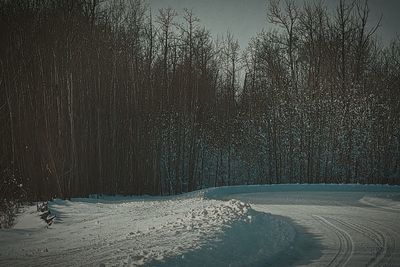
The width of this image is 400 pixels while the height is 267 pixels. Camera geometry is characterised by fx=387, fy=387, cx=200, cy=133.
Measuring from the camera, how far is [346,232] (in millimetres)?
8672

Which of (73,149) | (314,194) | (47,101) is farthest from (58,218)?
(314,194)

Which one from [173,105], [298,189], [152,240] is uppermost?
[173,105]

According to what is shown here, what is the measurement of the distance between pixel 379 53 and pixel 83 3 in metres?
23.5

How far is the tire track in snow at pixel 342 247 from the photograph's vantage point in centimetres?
624

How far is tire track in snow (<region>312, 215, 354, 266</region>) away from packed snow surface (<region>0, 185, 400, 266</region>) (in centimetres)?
2

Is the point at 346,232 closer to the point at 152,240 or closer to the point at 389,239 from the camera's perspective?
the point at 389,239

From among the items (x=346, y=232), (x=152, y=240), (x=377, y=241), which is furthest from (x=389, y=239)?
(x=152, y=240)

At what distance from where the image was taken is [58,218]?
12188 millimetres

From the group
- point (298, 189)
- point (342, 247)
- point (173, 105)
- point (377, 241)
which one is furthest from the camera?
point (173, 105)

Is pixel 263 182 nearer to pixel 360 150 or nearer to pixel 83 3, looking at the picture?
pixel 360 150

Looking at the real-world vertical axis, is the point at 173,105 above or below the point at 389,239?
above

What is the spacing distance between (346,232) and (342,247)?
5.13 feet

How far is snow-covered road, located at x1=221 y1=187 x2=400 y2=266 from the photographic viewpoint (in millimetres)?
6414

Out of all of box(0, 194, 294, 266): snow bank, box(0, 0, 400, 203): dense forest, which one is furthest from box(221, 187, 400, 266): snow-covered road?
box(0, 0, 400, 203): dense forest
